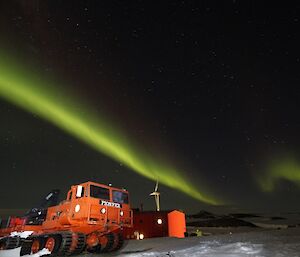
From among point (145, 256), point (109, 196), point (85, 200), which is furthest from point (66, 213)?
point (145, 256)

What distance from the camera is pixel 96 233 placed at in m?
16.7

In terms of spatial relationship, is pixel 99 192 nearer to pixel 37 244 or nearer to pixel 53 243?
pixel 53 243

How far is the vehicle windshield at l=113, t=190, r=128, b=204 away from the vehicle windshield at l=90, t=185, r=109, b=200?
2.01 feet

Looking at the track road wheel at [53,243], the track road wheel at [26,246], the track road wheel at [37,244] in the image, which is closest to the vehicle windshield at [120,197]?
the track road wheel at [53,243]

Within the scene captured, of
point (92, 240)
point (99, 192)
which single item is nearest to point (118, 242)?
point (92, 240)

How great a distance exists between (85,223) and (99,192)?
1.98 m

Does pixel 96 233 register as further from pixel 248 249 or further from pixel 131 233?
pixel 131 233

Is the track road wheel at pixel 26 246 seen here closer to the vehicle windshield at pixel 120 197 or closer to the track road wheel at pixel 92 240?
the track road wheel at pixel 92 240

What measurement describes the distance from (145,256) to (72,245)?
3783 mm

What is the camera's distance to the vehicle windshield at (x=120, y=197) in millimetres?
17719

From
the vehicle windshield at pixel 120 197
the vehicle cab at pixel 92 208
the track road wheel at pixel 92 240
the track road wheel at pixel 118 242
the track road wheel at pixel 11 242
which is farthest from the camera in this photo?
the track road wheel at pixel 11 242

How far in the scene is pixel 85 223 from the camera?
50.2ft

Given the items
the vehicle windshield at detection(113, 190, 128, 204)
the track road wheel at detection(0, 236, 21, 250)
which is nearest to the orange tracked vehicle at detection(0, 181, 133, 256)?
the vehicle windshield at detection(113, 190, 128, 204)

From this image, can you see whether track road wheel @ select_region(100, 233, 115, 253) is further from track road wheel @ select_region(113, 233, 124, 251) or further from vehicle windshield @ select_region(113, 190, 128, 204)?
vehicle windshield @ select_region(113, 190, 128, 204)
